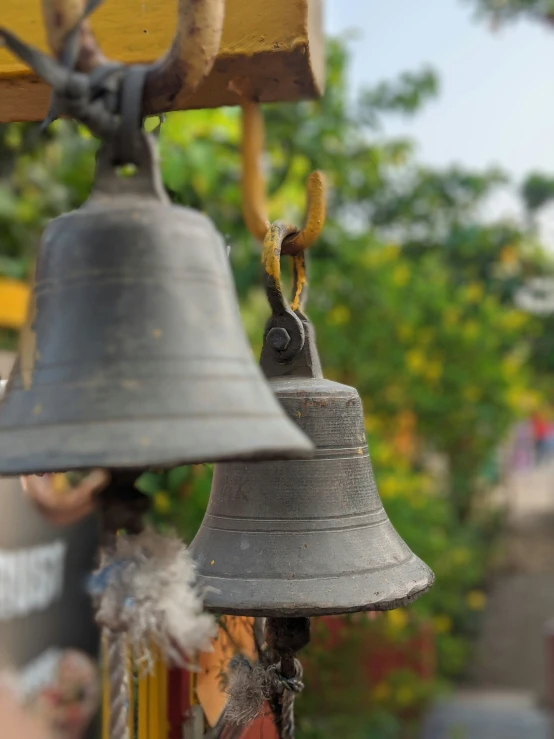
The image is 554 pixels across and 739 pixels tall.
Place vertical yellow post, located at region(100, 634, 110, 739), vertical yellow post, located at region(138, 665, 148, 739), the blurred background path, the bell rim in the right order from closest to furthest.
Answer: vertical yellow post, located at region(100, 634, 110, 739)
the bell rim
vertical yellow post, located at region(138, 665, 148, 739)
the blurred background path

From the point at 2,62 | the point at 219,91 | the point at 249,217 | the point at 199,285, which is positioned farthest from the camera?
the point at 249,217

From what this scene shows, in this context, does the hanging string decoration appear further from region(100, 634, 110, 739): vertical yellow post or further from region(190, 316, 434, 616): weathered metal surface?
region(190, 316, 434, 616): weathered metal surface

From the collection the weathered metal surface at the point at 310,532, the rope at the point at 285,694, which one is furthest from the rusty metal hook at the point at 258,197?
the rope at the point at 285,694

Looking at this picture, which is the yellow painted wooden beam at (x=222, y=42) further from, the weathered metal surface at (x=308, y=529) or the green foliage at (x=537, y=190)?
the green foliage at (x=537, y=190)

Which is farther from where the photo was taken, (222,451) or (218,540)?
(218,540)

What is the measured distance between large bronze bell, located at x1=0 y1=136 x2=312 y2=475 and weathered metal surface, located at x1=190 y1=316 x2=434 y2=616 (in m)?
0.53

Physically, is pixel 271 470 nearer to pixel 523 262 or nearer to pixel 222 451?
pixel 222 451

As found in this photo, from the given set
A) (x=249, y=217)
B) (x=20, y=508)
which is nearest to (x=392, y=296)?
(x=20, y=508)

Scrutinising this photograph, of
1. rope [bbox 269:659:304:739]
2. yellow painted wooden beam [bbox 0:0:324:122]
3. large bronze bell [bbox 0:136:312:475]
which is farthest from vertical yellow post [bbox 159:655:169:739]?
yellow painted wooden beam [bbox 0:0:324:122]

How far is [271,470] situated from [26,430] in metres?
0.72

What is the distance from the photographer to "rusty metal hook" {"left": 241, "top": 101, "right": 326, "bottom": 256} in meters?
1.72

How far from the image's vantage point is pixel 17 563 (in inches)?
138

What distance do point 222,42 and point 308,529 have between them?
2.94 feet

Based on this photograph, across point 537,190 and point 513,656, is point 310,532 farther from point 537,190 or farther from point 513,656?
point 537,190
